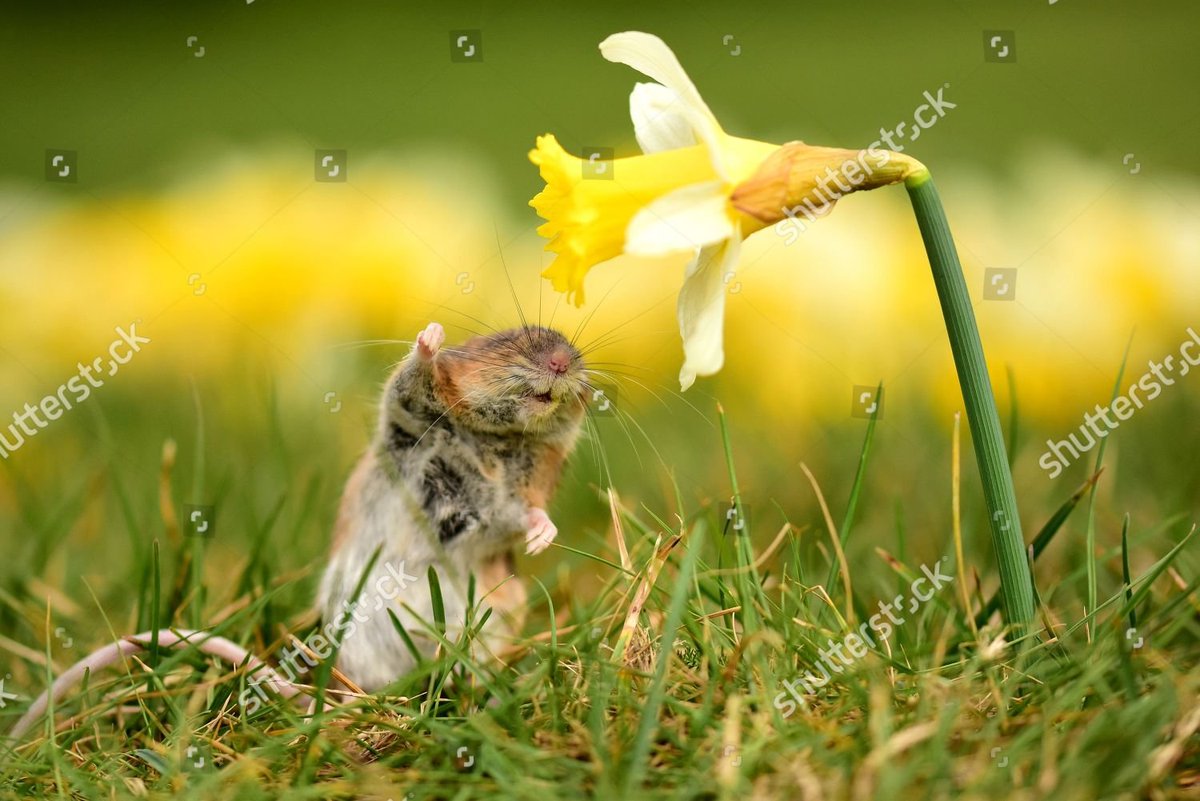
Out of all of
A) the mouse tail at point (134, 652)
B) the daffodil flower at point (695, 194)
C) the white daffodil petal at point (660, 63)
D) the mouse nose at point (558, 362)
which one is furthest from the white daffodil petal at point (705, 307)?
the mouse tail at point (134, 652)

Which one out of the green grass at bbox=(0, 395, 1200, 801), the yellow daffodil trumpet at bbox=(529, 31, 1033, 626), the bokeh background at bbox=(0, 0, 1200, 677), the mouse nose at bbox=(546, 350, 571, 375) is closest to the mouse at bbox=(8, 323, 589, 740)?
the mouse nose at bbox=(546, 350, 571, 375)

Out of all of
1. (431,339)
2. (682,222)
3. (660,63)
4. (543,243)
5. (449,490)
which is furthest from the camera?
(543,243)

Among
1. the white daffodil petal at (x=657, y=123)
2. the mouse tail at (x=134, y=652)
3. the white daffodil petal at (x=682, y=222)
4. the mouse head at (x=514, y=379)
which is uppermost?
the white daffodil petal at (x=657, y=123)

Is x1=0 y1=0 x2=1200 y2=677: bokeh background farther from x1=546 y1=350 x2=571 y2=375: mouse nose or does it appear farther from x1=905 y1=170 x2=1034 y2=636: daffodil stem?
x1=905 y1=170 x2=1034 y2=636: daffodil stem

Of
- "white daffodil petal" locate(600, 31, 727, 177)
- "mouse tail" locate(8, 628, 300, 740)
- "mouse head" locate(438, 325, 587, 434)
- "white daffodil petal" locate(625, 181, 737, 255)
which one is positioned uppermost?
"white daffodil petal" locate(600, 31, 727, 177)

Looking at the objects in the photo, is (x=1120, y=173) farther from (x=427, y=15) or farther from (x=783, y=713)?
(x=783, y=713)

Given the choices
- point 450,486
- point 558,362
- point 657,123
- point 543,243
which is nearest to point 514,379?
point 558,362

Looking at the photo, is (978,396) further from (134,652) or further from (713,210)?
(134,652)

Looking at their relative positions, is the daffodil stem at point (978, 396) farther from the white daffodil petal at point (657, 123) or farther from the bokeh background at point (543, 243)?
the bokeh background at point (543, 243)
